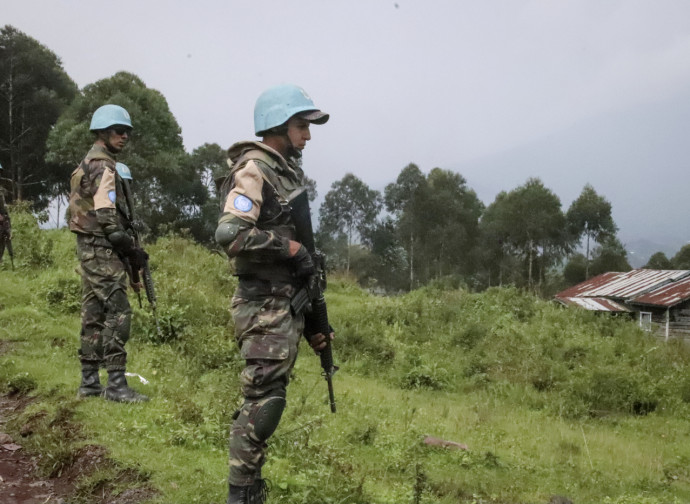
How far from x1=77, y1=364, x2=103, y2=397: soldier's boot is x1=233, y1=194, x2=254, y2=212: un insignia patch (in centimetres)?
325

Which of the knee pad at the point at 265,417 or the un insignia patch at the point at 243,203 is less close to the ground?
the un insignia patch at the point at 243,203

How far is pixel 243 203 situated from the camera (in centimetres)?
313

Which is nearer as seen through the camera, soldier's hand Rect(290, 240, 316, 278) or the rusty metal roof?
soldier's hand Rect(290, 240, 316, 278)

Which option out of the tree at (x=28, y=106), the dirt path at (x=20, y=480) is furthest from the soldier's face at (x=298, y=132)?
the tree at (x=28, y=106)

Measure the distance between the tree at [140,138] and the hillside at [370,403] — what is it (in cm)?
938

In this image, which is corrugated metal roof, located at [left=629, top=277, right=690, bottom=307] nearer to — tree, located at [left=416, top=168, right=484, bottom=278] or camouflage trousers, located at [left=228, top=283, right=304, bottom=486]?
camouflage trousers, located at [left=228, top=283, right=304, bottom=486]

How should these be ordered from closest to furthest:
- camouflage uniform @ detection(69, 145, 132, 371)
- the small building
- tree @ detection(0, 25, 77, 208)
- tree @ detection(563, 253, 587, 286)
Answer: camouflage uniform @ detection(69, 145, 132, 371), the small building, tree @ detection(0, 25, 77, 208), tree @ detection(563, 253, 587, 286)

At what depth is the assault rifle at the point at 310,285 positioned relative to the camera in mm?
3393

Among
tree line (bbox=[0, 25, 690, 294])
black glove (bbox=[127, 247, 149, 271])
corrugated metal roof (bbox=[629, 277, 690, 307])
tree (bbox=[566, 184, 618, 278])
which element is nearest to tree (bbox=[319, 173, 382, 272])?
tree line (bbox=[0, 25, 690, 294])

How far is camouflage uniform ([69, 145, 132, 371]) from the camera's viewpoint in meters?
5.25

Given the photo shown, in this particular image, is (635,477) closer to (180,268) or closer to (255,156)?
(255,156)

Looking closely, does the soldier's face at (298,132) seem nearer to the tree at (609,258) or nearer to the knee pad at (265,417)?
the knee pad at (265,417)

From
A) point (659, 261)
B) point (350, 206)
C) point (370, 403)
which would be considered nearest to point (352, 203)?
point (350, 206)

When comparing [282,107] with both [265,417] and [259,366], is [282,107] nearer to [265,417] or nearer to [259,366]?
[259,366]
